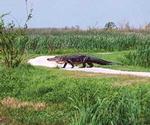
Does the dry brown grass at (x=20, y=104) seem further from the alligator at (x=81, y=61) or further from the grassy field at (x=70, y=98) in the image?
the alligator at (x=81, y=61)

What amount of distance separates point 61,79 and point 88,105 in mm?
7312

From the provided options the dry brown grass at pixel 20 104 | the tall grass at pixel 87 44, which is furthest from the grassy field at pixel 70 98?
the tall grass at pixel 87 44

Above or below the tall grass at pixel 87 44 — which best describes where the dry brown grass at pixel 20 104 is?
above

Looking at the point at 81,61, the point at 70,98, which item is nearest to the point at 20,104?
the point at 70,98

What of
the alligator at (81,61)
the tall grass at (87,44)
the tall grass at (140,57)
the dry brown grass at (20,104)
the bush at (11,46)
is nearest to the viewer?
the dry brown grass at (20,104)

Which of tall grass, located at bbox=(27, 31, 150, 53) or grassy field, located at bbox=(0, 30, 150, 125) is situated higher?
grassy field, located at bbox=(0, 30, 150, 125)

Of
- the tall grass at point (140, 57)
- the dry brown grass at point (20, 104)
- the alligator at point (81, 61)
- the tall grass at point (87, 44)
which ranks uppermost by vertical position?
the dry brown grass at point (20, 104)

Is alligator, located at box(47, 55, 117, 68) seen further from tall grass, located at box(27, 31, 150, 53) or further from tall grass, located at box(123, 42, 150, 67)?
tall grass, located at box(27, 31, 150, 53)

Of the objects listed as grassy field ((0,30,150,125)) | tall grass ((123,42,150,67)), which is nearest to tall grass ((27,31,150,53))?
tall grass ((123,42,150,67))

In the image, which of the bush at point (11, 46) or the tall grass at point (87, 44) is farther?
the tall grass at point (87, 44)

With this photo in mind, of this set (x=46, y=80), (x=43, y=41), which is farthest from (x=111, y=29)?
(x=46, y=80)

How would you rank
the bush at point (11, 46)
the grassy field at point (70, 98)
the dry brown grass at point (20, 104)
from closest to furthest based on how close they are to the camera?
1. the grassy field at point (70, 98)
2. the dry brown grass at point (20, 104)
3. the bush at point (11, 46)

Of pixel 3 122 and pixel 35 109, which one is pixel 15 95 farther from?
pixel 3 122

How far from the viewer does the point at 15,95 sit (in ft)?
58.2
